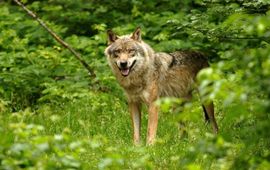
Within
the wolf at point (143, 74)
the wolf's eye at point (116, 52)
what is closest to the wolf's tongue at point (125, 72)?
the wolf at point (143, 74)

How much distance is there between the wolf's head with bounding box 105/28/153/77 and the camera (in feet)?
30.8

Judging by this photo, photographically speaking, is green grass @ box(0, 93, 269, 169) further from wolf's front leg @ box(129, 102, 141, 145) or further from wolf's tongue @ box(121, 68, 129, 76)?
wolf's tongue @ box(121, 68, 129, 76)

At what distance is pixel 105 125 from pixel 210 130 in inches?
63.5

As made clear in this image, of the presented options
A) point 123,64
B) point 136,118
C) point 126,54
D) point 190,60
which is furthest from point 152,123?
point 190,60

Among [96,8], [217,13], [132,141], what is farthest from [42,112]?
[96,8]

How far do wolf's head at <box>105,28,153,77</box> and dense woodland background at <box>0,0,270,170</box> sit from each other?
66 centimetres

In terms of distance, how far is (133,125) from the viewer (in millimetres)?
9422

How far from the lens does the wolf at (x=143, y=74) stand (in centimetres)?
→ 939

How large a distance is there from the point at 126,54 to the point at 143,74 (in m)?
0.42

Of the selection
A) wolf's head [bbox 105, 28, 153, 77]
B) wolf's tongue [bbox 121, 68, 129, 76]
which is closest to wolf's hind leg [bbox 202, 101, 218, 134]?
wolf's head [bbox 105, 28, 153, 77]

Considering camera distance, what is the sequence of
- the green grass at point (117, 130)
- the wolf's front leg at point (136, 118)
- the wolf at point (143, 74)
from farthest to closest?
the wolf at point (143, 74)
the wolf's front leg at point (136, 118)
the green grass at point (117, 130)

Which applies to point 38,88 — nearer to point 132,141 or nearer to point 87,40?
point 87,40

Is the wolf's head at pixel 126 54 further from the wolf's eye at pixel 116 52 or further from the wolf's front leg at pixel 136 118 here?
the wolf's front leg at pixel 136 118

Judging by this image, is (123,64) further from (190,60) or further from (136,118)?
(190,60)
